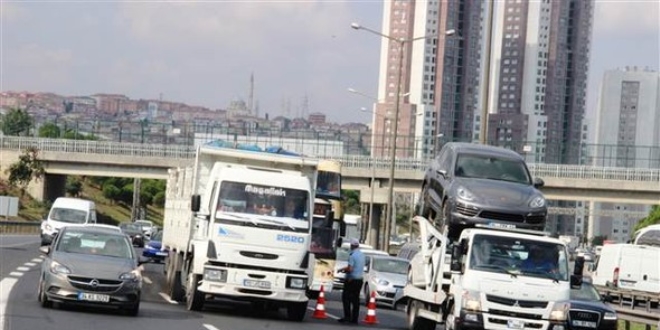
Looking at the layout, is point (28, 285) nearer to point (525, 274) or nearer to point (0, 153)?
point (525, 274)

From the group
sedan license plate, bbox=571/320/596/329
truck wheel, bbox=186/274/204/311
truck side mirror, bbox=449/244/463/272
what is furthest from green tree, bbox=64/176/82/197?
truck side mirror, bbox=449/244/463/272

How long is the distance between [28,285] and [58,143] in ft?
186

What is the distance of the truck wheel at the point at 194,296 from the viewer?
27.4m

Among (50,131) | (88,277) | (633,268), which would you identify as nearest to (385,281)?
(88,277)

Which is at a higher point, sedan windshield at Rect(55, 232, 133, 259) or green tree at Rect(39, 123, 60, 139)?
green tree at Rect(39, 123, 60, 139)

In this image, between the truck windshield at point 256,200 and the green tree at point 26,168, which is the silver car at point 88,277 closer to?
the truck windshield at point 256,200

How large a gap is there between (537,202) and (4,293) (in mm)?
11114

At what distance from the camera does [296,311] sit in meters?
27.8

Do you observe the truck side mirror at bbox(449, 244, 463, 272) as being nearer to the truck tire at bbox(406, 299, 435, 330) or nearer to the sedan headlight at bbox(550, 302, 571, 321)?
the sedan headlight at bbox(550, 302, 571, 321)

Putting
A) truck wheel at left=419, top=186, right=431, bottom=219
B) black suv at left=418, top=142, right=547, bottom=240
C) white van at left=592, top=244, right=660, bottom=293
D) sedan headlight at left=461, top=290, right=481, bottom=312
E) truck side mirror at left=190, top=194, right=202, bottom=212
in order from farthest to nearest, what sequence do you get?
white van at left=592, top=244, right=660, bottom=293, truck wheel at left=419, top=186, right=431, bottom=219, truck side mirror at left=190, top=194, right=202, bottom=212, black suv at left=418, top=142, right=547, bottom=240, sedan headlight at left=461, top=290, right=481, bottom=312

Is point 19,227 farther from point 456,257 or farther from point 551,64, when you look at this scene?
point 551,64

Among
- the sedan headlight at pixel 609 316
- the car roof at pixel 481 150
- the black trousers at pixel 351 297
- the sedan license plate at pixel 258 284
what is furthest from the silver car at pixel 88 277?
the sedan headlight at pixel 609 316

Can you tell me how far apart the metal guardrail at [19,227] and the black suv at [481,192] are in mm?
54429

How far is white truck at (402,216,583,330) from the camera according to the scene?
2398cm
